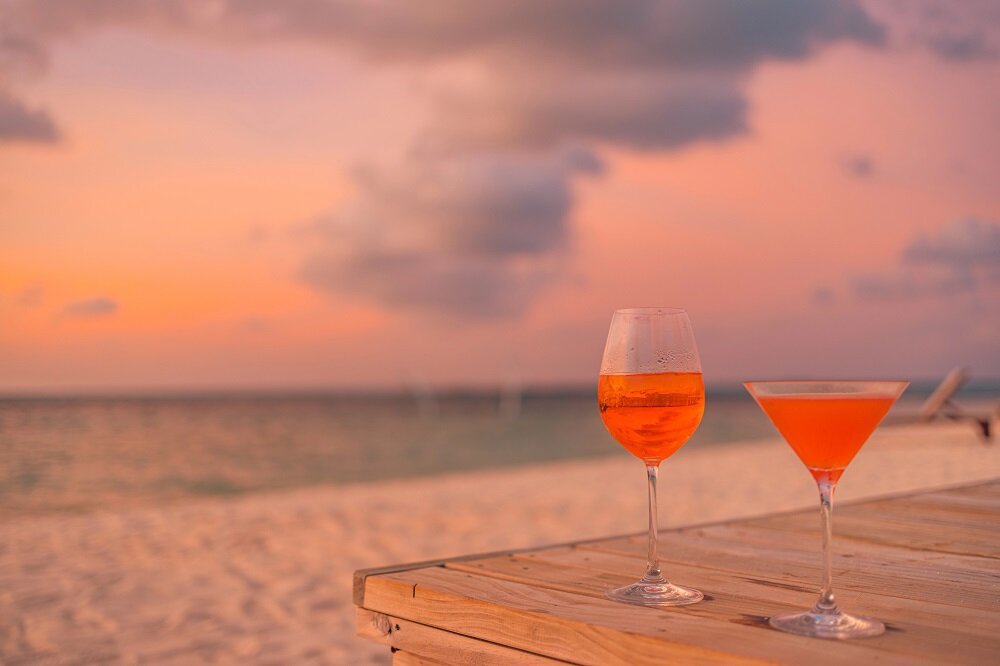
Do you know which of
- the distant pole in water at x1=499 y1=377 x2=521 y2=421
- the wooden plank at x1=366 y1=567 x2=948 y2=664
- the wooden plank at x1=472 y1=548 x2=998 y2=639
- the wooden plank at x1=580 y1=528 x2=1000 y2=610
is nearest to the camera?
the wooden plank at x1=366 y1=567 x2=948 y2=664

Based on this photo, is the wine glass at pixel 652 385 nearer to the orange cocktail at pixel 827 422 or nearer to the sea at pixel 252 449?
the orange cocktail at pixel 827 422

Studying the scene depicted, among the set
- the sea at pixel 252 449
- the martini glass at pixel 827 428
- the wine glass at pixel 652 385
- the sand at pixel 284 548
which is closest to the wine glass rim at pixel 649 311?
the wine glass at pixel 652 385

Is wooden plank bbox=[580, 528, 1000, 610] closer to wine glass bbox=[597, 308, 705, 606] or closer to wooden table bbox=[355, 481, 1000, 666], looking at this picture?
wooden table bbox=[355, 481, 1000, 666]

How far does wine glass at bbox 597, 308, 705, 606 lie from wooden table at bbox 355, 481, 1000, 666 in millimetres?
68

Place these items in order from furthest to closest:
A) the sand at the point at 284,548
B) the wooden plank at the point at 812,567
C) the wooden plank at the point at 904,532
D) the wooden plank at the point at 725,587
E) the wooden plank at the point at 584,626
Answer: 1. the sand at the point at 284,548
2. the wooden plank at the point at 904,532
3. the wooden plank at the point at 812,567
4. the wooden plank at the point at 725,587
5. the wooden plank at the point at 584,626

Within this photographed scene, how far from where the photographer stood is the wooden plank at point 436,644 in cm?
132

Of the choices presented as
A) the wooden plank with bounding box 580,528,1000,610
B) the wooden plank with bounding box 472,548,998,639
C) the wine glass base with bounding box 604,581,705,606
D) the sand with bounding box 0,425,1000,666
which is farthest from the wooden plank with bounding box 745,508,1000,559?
the sand with bounding box 0,425,1000,666

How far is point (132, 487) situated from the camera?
17.5 m

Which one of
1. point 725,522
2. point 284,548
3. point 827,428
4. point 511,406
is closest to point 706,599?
point 827,428

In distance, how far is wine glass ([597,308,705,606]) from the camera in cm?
133

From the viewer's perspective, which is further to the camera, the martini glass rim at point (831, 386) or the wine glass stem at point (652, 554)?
the wine glass stem at point (652, 554)

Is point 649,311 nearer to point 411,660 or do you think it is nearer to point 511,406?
point 411,660

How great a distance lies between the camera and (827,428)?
1137mm

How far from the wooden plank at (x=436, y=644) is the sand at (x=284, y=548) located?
8.24 ft
